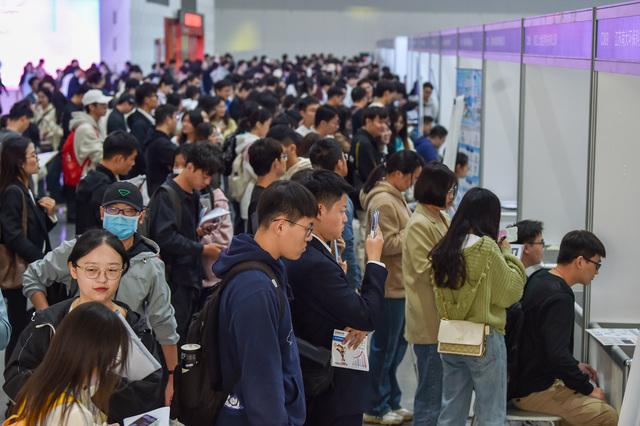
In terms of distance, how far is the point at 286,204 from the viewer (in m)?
2.28

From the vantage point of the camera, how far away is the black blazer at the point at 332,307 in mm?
2697

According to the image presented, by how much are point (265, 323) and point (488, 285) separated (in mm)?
1442

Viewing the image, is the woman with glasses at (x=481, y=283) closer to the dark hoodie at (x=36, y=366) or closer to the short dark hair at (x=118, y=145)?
the dark hoodie at (x=36, y=366)

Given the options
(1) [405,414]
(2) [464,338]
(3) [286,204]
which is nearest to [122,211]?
(3) [286,204]

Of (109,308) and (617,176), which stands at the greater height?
(617,176)

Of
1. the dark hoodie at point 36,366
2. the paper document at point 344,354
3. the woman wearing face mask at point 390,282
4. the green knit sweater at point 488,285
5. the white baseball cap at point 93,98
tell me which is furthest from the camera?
the white baseball cap at point 93,98

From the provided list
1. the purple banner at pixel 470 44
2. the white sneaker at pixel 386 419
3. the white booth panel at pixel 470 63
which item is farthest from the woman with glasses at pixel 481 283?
the white booth panel at pixel 470 63

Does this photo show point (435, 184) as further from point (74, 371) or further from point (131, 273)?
point (74, 371)

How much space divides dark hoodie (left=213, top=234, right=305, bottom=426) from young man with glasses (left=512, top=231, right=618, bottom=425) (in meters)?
1.60

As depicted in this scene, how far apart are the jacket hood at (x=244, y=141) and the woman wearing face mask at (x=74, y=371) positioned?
13.8 feet

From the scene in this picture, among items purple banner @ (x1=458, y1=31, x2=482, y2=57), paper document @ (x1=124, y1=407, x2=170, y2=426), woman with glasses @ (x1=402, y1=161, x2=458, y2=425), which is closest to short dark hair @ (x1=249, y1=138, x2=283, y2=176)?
woman with glasses @ (x1=402, y1=161, x2=458, y2=425)

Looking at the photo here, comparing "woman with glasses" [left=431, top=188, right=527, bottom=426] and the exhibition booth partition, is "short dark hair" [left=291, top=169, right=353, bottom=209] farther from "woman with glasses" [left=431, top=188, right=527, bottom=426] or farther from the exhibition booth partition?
the exhibition booth partition

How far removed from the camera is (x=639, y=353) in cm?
232

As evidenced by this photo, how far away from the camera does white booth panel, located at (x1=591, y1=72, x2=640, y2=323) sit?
3861mm
